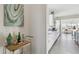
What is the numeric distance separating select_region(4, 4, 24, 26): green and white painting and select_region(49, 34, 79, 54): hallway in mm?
670

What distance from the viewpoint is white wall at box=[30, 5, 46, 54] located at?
216 centimetres

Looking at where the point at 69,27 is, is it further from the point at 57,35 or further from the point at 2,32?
the point at 2,32

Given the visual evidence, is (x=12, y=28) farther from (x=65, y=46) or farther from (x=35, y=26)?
(x=65, y=46)

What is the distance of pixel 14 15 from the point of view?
2.20 m

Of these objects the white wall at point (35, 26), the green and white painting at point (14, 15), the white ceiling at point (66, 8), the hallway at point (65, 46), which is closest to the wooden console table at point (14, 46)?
the white wall at point (35, 26)

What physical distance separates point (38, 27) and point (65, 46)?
54 cm

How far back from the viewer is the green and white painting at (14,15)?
217 cm

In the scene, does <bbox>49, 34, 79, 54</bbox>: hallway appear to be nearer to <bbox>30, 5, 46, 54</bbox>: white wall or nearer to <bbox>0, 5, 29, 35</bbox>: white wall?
<bbox>30, 5, 46, 54</bbox>: white wall

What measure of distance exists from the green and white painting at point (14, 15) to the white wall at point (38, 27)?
166 millimetres

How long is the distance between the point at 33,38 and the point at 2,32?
1.66 ft

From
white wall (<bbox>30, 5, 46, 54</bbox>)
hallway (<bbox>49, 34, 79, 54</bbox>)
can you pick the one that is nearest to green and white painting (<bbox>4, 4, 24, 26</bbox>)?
white wall (<bbox>30, 5, 46, 54</bbox>)

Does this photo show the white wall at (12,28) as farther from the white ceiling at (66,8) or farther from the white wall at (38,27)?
the white ceiling at (66,8)
